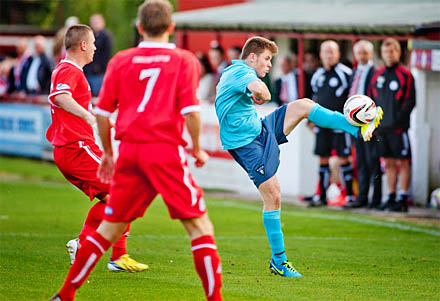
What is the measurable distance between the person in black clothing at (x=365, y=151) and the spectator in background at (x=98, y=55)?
7.88 m

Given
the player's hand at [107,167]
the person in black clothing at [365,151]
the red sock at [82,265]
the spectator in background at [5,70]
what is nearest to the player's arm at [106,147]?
the player's hand at [107,167]

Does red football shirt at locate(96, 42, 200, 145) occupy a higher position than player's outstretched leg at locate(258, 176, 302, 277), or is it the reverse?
red football shirt at locate(96, 42, 200, 145)

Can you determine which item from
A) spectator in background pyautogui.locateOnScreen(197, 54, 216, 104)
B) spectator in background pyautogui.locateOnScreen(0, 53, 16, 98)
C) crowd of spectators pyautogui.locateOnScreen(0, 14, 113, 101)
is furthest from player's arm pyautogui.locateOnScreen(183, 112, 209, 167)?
spectator in background pyautogui.locateOnScreen(0, 53, 16, 98)

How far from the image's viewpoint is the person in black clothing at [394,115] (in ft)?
41.8

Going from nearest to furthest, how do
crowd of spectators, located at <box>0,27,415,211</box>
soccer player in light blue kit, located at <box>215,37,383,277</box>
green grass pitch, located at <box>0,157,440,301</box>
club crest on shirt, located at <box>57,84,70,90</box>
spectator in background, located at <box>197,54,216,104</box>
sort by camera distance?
1. green grass pitch, located at <box>0,157,440,301</box>
2. club crest on shirt, located at <box>57,84,70,90</box>
3. soccer player in light blue kit, located at <box>215,37,383,277</box>
4. crowd of spectators, located at <box>0,27,415,211</box>
5. spectator in background, located at <box>197,54,216,104</box>

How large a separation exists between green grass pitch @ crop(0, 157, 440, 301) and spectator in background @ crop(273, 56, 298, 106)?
8.55ft

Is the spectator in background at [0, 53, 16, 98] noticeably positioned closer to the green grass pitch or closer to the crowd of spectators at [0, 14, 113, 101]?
the crowd of spectators at [0, 14, 113, 101]

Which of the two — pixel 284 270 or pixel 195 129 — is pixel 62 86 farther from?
pixel 284 270

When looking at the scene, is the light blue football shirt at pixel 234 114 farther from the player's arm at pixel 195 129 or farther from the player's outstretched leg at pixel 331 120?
the player's arm at pixel 195 129

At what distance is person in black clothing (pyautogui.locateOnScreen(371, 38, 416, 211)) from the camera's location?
41.8ft

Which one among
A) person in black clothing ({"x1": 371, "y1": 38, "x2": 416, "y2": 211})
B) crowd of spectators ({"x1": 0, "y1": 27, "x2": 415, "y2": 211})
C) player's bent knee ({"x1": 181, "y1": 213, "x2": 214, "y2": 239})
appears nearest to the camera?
player's bent knee ({"x1": 181, "y1": 213, "x2": 214, "y2": 239})

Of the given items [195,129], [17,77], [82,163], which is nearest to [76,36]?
[82,163]

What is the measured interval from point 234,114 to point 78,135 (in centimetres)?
143

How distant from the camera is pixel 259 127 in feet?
26.5
